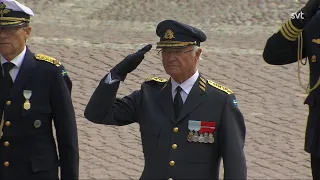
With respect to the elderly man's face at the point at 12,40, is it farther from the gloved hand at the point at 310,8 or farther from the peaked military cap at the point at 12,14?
the gloved hand at the point at 310,8

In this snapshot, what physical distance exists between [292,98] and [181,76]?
6.35m

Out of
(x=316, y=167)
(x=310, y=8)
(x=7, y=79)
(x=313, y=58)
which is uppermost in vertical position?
(x=310, y=8)

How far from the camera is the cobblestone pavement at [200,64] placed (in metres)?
9.34

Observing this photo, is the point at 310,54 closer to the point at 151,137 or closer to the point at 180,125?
the point at 180,125

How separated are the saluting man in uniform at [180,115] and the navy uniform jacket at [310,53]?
2.36 ft

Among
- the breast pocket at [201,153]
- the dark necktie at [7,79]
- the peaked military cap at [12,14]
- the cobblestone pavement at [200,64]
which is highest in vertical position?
the peaked military cap at [12,14]

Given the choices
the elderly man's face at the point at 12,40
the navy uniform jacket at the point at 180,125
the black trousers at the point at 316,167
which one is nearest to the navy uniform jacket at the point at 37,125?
the elderly man's face at the point at 12,40

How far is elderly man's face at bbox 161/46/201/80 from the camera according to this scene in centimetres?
511

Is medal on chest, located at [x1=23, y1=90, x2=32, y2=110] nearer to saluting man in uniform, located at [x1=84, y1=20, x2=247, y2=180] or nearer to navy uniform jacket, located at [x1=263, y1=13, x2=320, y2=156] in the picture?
saluting man in uniform, located at [x1=84, y1=20, x2=247, y2=180]

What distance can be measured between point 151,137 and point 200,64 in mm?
7619

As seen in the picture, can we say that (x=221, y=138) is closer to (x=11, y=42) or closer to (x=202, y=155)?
(x=202, y=155)

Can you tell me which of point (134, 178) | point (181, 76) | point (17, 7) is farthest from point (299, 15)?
point (134, 178)

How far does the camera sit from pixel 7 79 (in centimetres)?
576

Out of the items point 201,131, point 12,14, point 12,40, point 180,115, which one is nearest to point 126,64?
point 180,115
